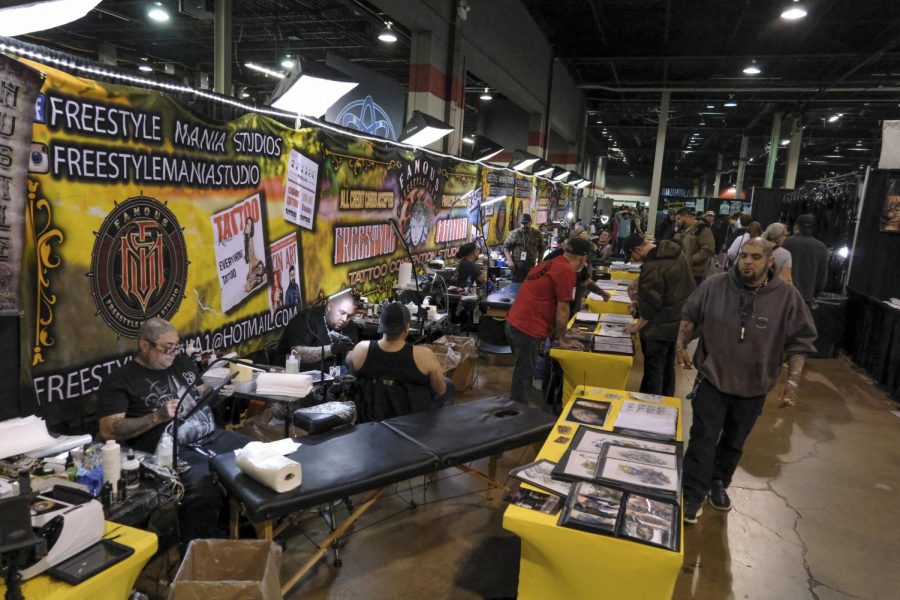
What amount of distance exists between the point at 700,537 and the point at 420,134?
512 cm

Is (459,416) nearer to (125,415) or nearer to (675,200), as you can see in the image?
(125,415)

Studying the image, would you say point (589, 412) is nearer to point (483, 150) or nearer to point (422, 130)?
point (422, 130)

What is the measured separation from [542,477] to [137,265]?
2.67 m

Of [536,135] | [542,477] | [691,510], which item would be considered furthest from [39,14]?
[536,135]

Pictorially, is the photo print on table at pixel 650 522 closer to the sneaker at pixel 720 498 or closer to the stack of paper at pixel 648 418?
the stack of paper at pixel 648 418

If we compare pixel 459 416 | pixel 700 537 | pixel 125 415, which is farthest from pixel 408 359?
pixel 700 537

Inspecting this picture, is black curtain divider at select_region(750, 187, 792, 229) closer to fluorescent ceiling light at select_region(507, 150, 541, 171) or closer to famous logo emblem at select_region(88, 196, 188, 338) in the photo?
fluorescent ceiling light at select_region(507, 150, 541, 171)

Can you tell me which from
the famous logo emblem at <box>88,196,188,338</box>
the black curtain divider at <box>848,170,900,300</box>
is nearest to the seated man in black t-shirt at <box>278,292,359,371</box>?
the famous logo emblem at <box>88,196,188,338</box>

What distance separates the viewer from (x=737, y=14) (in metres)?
10.9

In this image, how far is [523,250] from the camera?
847cm

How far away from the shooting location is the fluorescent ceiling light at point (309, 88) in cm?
426

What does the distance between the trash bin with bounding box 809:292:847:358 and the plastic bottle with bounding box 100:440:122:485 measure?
26.7ft

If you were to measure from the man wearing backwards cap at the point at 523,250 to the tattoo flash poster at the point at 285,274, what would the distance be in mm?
3994

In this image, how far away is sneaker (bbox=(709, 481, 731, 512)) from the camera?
12.0 feet
